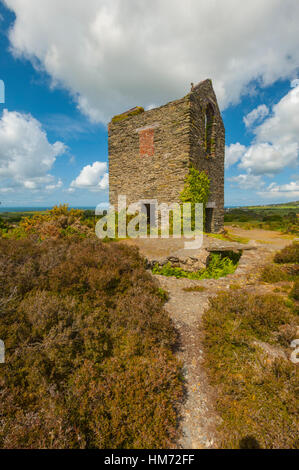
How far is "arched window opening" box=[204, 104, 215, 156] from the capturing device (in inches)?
558

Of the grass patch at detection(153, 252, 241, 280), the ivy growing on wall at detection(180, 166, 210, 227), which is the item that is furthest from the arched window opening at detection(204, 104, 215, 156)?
the grass patch at detection(153, 252, 241, 280)

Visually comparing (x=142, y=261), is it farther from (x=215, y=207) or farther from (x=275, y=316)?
(x=215, y=207)

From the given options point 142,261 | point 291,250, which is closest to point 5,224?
point 142,261

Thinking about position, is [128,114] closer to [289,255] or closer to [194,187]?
[194,187]

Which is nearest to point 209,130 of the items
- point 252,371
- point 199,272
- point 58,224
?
point 199,272

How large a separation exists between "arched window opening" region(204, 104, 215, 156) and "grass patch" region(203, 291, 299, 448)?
12472mm

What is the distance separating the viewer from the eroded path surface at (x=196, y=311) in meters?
2.54

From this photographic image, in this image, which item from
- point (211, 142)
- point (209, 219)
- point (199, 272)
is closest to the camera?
point (199, 272)

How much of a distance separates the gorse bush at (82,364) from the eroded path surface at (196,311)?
0.27 metres

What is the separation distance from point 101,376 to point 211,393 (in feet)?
5.38

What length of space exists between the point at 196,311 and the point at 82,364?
300 cm

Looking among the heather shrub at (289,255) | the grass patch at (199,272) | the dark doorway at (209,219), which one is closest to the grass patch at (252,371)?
the grass patch at (199,272)

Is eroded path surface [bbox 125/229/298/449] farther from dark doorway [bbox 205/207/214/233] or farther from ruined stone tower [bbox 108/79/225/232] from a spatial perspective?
dark doorway [bbox 205/207/214/233]

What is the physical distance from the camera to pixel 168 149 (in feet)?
40.0
